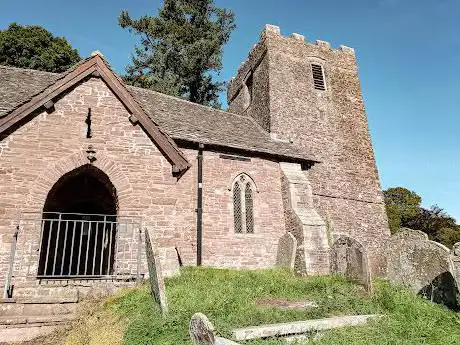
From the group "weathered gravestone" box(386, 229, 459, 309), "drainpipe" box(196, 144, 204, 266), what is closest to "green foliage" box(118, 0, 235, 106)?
"drainpipe" box(196, 144, 204, 266)

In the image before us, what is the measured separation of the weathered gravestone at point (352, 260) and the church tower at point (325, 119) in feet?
23.0

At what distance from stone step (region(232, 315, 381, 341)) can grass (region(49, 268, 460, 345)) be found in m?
0.17

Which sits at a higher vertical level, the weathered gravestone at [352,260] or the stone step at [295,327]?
the weathered gravestone at [352,260]

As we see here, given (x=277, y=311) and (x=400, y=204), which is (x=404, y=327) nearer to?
(x=277, y=311)

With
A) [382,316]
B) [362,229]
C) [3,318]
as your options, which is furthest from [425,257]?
[362,229]

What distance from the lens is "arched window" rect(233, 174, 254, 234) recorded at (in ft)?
47.4

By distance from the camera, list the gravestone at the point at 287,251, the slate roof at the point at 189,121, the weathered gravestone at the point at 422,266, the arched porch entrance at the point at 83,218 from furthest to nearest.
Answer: the gravestone at the point at 287,251
the slate roof at the point at 189,121
the arched porch entrance at the point at 83,218
the weathered gravestone at the point at 422,266

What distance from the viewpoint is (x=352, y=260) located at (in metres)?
9.60

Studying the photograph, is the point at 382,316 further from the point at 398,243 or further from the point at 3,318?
the point at 3,318

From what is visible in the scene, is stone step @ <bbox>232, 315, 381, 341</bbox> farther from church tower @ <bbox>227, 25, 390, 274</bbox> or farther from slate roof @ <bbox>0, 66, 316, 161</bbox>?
church tower @ <bbox>227, 25, 390, 274</bbox>

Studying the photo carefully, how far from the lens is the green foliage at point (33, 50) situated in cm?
2778

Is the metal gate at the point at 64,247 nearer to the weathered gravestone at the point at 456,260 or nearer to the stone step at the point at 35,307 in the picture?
the stone step at the point at 35,307

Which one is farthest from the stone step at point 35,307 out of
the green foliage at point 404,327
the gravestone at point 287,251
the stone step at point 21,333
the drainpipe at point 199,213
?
the gravestone at point 287,251

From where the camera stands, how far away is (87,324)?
6.65 m
